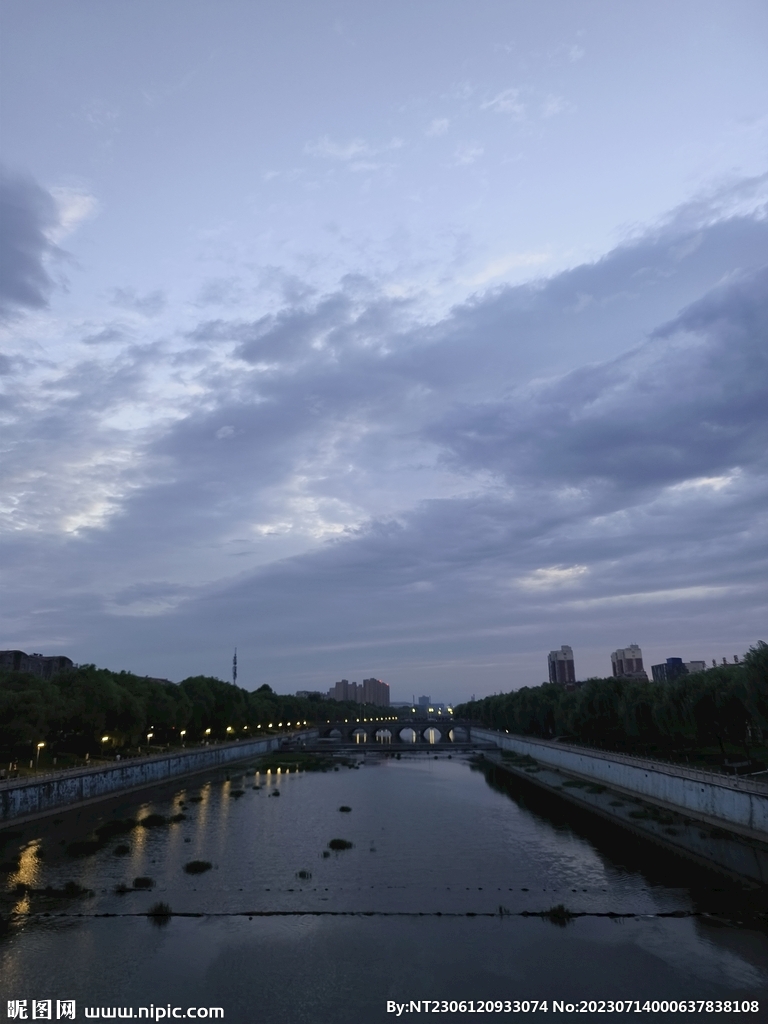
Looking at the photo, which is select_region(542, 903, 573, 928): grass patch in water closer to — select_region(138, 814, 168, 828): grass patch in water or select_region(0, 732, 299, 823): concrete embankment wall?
select_region(138, 814, 168, 828): grass patch in water

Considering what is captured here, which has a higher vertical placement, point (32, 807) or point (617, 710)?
point (617, 710)

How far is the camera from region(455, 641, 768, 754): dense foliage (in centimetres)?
5621

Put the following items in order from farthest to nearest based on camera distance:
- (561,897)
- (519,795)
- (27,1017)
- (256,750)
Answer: (256,750) → (519,795) → (561,897) → (27,1017)

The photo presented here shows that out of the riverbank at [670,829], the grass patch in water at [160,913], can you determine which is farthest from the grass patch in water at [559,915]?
the grass patch in water at [160,913]

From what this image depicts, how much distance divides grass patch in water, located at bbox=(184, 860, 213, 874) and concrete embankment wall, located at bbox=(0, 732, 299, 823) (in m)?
23.3

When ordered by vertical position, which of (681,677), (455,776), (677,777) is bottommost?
(455,776)

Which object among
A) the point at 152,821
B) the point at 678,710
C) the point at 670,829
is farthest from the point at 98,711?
the point at 678,710

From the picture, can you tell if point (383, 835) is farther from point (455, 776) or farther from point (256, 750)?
point (256, 750)

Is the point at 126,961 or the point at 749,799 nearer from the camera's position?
the point at 126,961

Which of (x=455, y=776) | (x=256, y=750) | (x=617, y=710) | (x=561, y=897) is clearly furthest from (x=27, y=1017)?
(x=256, y=750)

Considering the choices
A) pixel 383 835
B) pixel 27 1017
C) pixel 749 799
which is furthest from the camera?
pixel 383 835

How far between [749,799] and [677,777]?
11842 mm

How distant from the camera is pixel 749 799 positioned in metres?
48.3

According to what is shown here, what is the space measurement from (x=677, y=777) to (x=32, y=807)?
6189cm
